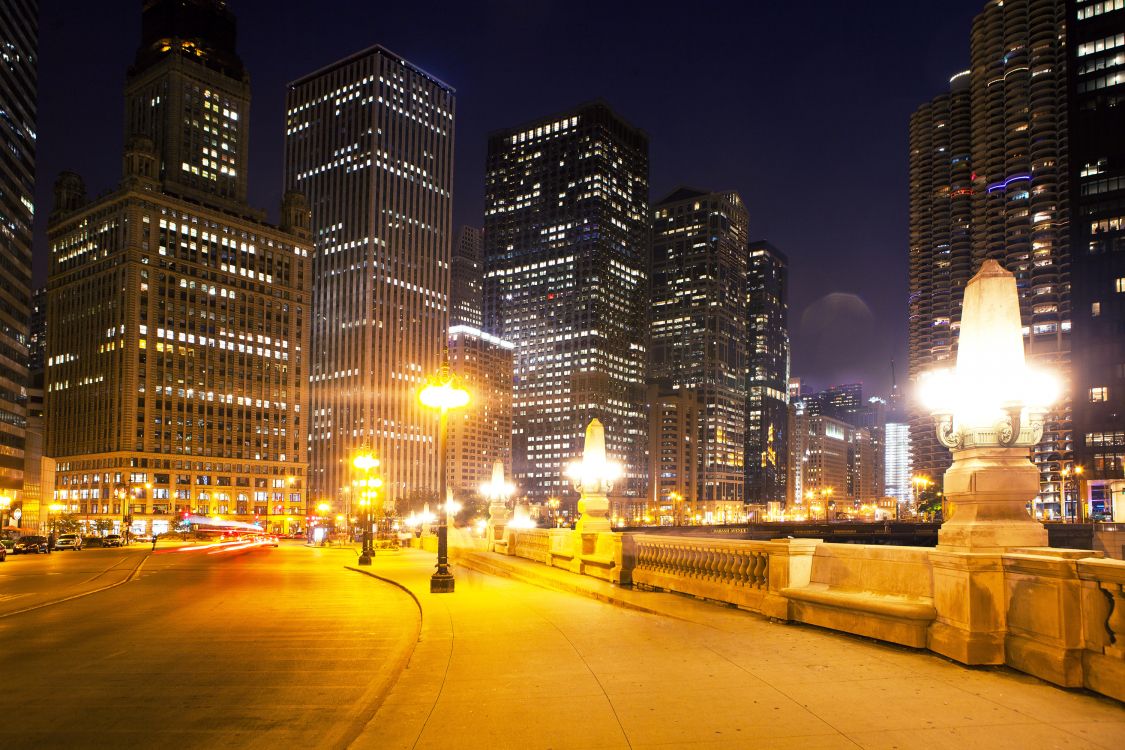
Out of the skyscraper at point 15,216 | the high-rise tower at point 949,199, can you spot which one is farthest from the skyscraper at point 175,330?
the high-rise tower at point 949,199

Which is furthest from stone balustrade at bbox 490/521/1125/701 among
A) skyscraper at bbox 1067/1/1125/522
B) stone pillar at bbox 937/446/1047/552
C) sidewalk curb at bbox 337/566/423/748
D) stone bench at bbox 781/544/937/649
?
skyscraper at bbox 1067/1/1125/522

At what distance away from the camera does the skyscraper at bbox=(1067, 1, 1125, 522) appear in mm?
104812

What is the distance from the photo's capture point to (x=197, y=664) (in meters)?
10.8

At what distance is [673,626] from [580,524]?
10.3 meters

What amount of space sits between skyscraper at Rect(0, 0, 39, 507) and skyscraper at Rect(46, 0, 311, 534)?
29.4 metres

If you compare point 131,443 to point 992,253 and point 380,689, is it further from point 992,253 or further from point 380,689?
point 992,253

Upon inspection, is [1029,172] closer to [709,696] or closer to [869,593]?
[869,593]

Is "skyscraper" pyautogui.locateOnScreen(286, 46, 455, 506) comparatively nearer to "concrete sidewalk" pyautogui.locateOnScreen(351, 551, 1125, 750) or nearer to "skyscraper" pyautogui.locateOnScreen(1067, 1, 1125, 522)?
"skyscraper" pyautogui.locateOnScreen(1067, 1, 1125, 522)

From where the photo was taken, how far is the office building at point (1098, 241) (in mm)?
104750

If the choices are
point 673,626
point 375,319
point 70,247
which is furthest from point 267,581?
point 375,319

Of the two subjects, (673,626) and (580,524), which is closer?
(673,626)

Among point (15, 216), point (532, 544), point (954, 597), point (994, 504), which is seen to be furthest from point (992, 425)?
point (15, 216)

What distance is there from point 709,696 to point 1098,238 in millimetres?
123749

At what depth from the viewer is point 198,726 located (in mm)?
7594
